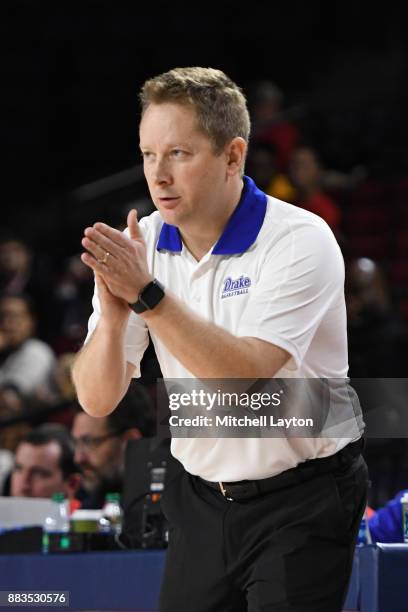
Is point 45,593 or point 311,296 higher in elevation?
point 311,296

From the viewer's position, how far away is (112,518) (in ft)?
14.7

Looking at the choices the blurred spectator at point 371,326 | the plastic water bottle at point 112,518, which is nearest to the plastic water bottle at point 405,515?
the plastic water bottle at point 112,518

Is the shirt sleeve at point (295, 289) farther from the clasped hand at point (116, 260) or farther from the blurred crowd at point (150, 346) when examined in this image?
the blurred crowd at point (150, 346)

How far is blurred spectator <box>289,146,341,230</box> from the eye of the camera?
28.7 ft

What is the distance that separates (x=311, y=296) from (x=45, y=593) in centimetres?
169

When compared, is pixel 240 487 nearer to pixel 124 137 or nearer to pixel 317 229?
pixel 317 229

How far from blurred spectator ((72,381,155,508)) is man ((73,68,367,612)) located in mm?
2408

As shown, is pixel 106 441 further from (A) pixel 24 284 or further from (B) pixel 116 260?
(A) pixel 24 284

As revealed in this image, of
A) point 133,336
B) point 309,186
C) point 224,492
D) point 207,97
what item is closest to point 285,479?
point 224,492

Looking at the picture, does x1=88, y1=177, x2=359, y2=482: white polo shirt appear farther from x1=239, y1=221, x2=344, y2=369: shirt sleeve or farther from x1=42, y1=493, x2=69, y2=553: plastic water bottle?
x1=42, y1=493, x2=69, y2=553: plastic water bottle

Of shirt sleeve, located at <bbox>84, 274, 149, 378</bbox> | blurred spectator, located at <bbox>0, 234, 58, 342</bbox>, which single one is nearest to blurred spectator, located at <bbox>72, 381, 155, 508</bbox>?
shirt sleeve, located at <bbox>84, 274, 149, 378</bbox>

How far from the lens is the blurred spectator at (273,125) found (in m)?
10.4

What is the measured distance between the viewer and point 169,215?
8.64 ft

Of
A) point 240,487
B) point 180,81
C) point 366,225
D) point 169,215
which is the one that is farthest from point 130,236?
point 366,225
